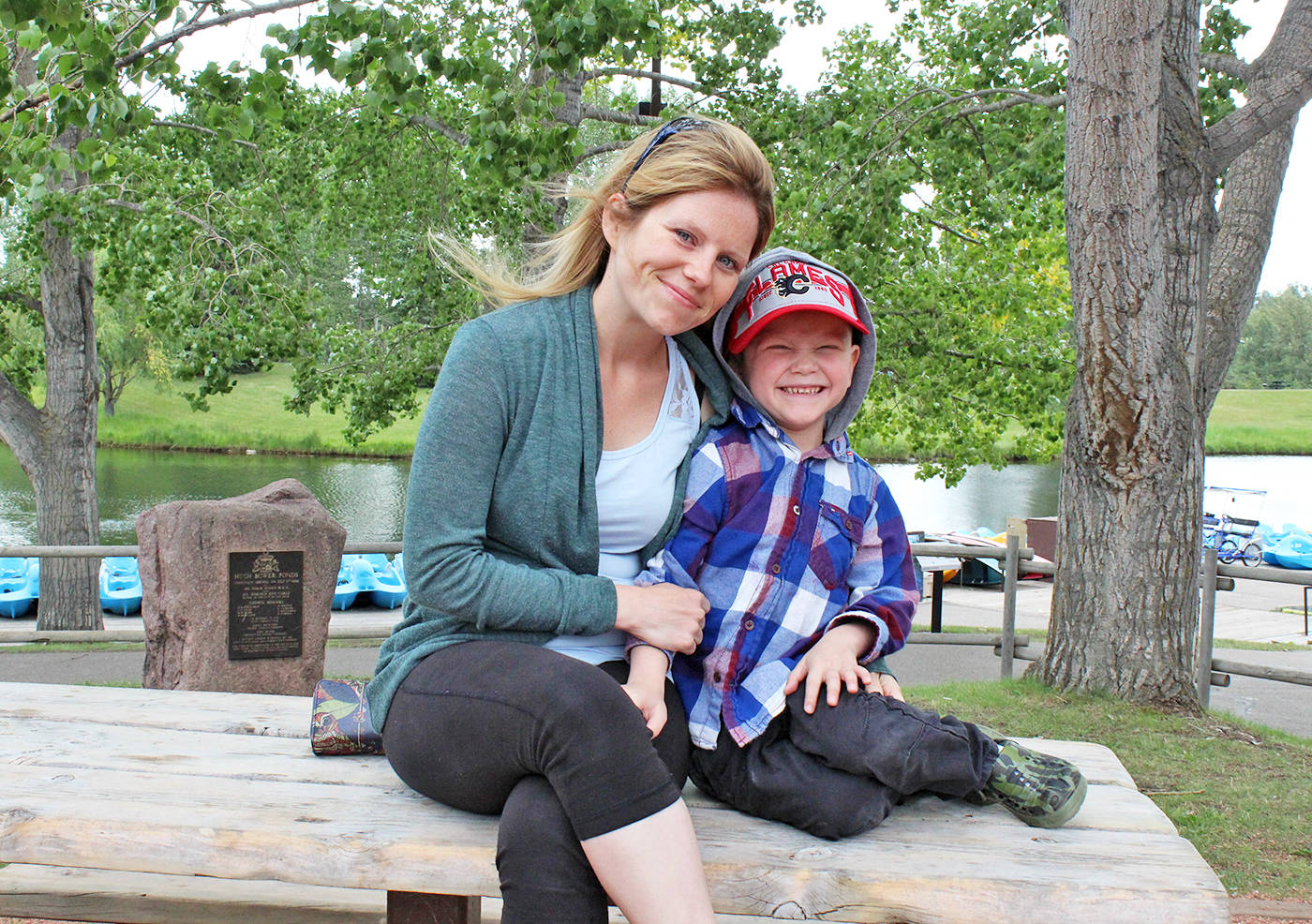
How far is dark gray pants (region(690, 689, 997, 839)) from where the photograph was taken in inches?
79.1

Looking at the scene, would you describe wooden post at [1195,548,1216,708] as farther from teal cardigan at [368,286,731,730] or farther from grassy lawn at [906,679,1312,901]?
teal cardigan at [368,286,731,730]

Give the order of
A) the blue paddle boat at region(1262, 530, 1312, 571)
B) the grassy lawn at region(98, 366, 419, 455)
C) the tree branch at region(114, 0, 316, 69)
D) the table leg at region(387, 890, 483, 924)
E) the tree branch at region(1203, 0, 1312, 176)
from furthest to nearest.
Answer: the grassy lawn at region(98, 366, 419, 455), the blue paddle boat at region(1262, 530, 1312, 571), the tree branch at region(1203, 0, 1312, 176), the tree branch at region(114, 0, 316, 69), the table leg at region(387, 890, 483, 924)

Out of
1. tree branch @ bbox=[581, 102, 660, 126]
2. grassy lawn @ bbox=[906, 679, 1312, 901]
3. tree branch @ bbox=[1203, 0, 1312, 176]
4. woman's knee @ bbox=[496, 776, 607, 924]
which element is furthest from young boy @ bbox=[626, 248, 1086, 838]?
tree branch @ bbox=[581, 102, 660, 126]

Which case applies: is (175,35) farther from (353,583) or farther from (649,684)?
(353,583)

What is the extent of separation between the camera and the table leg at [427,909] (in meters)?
2.12

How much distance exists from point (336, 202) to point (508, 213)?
2.87 metres

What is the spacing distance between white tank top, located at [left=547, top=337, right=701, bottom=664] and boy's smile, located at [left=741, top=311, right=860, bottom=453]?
20 centimetres

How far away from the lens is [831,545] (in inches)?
88.3

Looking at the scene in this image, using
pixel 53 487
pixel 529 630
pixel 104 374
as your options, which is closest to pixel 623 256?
pixel 529 630

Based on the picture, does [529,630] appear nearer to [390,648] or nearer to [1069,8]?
[390,648]

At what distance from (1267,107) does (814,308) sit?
498 cm

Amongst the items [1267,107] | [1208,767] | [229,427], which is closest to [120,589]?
[1208,767]

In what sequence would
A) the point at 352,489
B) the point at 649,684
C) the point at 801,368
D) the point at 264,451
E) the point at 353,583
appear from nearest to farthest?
the point at 649,684
the point at 801,368
the point at 353,583
the point at 352,489
the point at 264,451

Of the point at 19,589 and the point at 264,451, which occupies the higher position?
the point at 264,451
